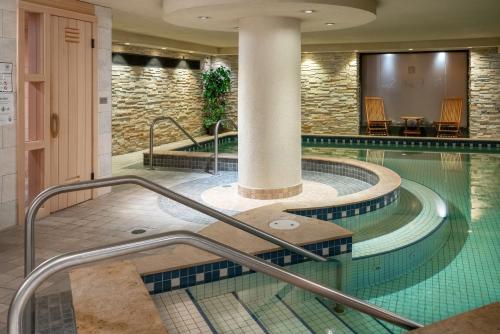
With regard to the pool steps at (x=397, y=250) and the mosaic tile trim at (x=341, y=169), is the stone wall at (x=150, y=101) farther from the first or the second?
the pool steps at (x=397, y=250)

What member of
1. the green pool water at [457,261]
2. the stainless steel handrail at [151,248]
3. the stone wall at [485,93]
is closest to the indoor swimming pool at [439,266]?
the green pool water at [457,261]

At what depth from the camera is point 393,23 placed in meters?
9.40

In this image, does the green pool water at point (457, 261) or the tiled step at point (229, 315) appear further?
the green pool water at point (457, 261)

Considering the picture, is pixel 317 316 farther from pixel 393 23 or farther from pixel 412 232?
pixel 393 23

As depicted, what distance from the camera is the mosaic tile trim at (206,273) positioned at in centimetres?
325

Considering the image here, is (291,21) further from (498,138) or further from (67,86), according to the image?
(498,138)

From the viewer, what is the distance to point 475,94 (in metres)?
13.5

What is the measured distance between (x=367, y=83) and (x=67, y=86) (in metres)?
11.2

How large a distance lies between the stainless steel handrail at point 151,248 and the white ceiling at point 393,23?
5412mm

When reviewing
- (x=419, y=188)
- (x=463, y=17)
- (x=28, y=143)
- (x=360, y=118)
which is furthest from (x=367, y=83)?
(x=28, y=143)

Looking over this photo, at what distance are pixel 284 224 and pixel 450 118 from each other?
1159 cm

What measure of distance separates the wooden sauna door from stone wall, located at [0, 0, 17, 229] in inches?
24.7

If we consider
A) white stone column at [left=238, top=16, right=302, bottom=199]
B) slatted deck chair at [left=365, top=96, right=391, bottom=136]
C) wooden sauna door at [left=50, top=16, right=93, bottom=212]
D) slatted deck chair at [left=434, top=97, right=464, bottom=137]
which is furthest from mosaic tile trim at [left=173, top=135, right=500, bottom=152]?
white stone column at [left=238, top=16, right=302, bottom=199]

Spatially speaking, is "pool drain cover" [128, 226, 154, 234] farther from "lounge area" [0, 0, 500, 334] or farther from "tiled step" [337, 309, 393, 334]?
"tiled step" [337, 309, 393, 334]
